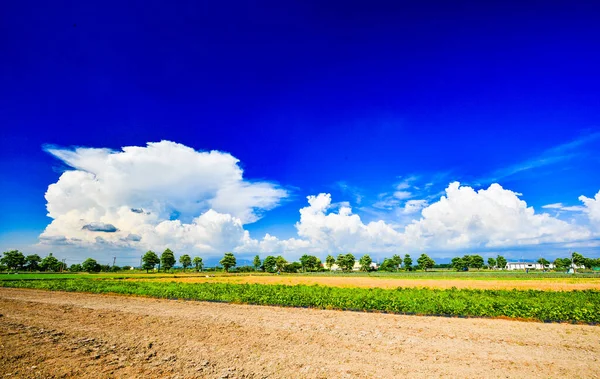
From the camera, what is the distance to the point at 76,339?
14312 millimetres

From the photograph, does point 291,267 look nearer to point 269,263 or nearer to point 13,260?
point 269,263

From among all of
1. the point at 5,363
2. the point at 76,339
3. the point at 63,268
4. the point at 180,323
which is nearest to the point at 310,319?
the point at 180,323

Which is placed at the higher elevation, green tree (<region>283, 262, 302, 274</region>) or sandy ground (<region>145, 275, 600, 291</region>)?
sandy ground (<region>145, 275, 600, 291</region>)

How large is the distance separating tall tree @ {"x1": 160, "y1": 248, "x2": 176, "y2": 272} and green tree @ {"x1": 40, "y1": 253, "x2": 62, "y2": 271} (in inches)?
1967

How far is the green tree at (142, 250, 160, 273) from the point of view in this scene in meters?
152

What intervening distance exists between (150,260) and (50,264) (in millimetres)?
50065

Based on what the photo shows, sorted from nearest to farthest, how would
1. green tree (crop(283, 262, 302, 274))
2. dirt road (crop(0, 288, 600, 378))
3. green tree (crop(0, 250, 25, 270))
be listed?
dirt road (crop(0, 288, 600, 378))
green tree (crop(0, 250, 25, 270))
green tree (crop(283, 262, 302, 274))

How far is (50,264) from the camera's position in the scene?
153m

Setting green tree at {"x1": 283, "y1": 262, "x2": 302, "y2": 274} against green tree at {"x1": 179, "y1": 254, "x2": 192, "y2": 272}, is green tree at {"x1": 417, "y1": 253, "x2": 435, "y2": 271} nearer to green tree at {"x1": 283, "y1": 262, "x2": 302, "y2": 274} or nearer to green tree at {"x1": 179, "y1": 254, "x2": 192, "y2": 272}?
green tree at {"x1": 283, "y1": 262, "x2": 302, "y2": 274}

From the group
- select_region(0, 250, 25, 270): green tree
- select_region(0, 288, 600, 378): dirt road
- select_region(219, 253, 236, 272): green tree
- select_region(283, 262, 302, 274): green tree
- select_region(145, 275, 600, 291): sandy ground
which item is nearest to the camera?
select_region(0, 288, 600, 378): dirt road

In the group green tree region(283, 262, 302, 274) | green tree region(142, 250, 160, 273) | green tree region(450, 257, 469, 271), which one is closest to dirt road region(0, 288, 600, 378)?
green tree region(142, 250, 160, 273)

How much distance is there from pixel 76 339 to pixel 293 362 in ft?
34.5

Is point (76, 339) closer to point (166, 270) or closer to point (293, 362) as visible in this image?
point (293, 362)

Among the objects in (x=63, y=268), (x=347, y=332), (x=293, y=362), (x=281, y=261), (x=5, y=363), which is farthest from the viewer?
(x=281, y=261)
